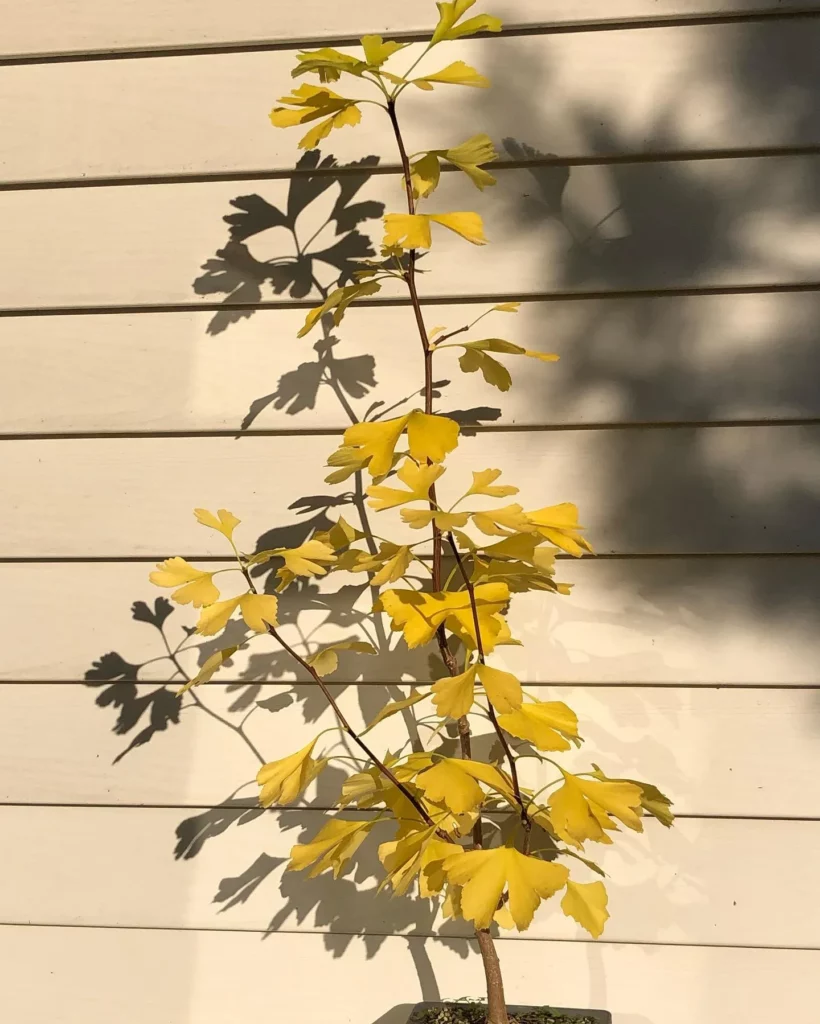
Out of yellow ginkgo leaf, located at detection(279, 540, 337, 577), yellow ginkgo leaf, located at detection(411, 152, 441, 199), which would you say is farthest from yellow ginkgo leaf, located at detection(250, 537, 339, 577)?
yellow ginkgo leaf, located at detection(411, 152, 441, 199)

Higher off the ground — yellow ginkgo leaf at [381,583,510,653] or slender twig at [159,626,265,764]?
yellow ginkgo leaf at [381,583,510,653]

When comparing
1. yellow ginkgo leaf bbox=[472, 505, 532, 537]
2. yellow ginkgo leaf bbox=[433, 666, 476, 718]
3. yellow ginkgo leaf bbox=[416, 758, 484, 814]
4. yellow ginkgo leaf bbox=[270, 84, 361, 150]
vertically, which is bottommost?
yellow ginkgo leaf bbox=[416, 758, 484, 814]

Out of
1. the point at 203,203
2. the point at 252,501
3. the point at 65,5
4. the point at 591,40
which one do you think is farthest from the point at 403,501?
the point at 65,5

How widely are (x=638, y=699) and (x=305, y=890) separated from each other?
0.58 metres

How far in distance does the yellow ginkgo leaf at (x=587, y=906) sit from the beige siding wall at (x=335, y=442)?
30cm

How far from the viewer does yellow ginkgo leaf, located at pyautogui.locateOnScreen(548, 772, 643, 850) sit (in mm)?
835

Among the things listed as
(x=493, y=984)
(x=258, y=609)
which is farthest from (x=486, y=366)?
(x=493, y=984)

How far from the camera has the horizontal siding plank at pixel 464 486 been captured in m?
1.21

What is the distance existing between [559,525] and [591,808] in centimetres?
30

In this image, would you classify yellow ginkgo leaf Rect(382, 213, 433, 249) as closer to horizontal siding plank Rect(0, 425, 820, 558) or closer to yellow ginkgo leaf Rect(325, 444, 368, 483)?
yellow ginkgo leaf Rect(325, 444, 368, 483)

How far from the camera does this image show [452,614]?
90cm

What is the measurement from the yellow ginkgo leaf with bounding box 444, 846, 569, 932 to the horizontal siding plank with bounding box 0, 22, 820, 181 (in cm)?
97

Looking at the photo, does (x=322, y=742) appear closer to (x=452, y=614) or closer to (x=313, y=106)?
(x=452, y=614)

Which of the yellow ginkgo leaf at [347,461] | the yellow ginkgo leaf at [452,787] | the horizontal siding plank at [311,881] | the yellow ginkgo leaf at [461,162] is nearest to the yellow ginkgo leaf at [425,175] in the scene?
the yellow ginkgo leaf at [461,162]
